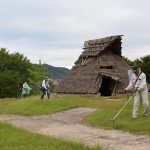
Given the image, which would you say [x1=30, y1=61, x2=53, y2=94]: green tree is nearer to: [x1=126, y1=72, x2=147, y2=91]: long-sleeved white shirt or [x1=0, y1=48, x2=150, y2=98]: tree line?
[x1=0, y1=48, x2=150, y2=98]: tree line

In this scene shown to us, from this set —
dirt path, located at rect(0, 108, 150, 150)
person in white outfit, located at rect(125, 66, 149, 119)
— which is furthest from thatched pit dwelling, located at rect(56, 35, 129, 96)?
person in white outfit, located at rect(125, 66, 149, 119)

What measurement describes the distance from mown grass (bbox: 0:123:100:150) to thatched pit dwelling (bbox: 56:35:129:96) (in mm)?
23965

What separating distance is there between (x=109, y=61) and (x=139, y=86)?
23814mm

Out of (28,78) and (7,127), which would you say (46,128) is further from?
(28,78)

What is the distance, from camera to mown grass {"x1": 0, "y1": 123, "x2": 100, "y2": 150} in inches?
387

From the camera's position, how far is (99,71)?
37031 mm

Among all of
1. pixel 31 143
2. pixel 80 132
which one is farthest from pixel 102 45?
pixel 31 143

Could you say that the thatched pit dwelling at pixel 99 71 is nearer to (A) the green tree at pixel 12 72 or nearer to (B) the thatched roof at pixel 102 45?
(B) the thatched roof at pixel 102 45

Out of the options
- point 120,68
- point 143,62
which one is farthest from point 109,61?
point 143,62

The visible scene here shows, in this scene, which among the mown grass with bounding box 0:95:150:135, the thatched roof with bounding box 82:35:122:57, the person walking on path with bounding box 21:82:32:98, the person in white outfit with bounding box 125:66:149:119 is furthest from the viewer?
the person walking on path with bounding box 21:82:32:98

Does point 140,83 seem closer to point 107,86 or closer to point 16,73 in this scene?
point 107,86

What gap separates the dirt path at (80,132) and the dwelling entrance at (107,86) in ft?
64.4

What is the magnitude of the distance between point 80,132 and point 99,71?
23855 mm

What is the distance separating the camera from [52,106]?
22688mm
